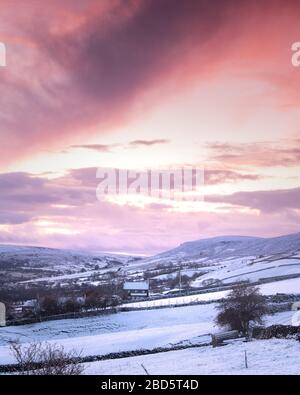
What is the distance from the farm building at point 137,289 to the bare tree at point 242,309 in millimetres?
8152

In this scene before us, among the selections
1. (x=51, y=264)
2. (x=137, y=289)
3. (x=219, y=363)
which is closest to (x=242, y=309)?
(x=219, y=363)

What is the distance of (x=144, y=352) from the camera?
28.8 ft

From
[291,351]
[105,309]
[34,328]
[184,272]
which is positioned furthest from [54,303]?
[184,272]

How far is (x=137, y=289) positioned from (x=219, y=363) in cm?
1557

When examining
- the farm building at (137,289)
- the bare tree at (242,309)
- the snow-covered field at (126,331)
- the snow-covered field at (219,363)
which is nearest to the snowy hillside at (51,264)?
the farm building at (137,289)

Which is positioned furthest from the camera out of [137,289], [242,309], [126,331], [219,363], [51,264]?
[51,264]

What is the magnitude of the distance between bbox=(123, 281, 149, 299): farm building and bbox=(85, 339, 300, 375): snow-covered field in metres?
12.3

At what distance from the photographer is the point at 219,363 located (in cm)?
639

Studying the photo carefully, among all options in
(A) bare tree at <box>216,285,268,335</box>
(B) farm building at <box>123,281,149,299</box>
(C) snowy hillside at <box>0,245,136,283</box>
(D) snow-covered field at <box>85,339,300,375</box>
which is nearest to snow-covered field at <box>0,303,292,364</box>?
(A) bare tree at <box>216,285,268,335</box>

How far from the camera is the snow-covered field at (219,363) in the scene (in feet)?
18.3

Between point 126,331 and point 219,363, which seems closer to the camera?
point 219,363

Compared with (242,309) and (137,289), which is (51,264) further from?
(242,309)

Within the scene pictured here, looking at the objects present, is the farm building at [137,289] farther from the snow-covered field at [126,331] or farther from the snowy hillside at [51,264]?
the snow-covered field at [126,331]

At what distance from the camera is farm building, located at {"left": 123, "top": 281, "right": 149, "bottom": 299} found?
20.5 metres
